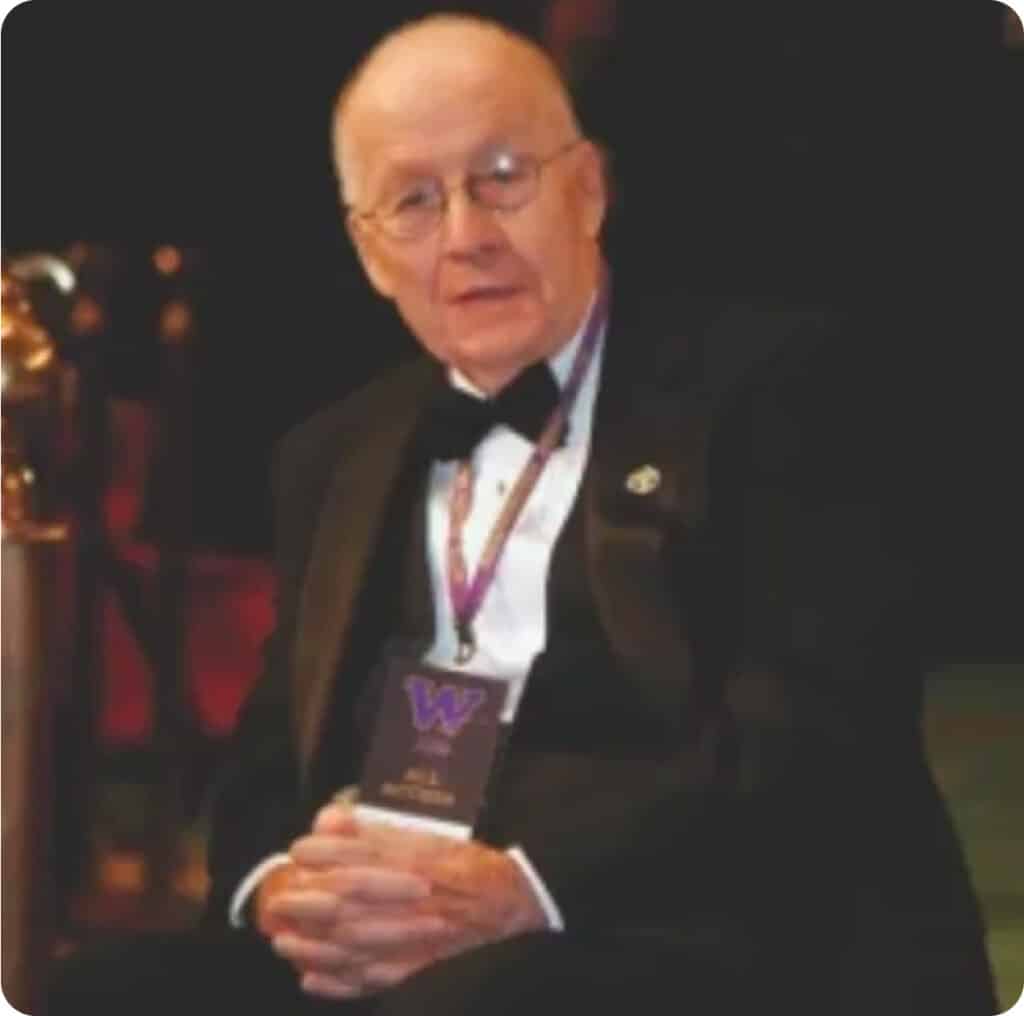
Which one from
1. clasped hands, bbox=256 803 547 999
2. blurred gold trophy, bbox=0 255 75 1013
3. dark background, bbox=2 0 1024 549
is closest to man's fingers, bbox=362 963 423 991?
clasped hands, bbox=256 803 547 999

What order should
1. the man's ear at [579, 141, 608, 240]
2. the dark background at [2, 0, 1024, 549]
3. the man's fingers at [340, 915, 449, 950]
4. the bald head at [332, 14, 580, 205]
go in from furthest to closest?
the dark background at [2, 0, 1024, 549], the man's ear at [579, 141, 608, 240], the bald head at [332, 14, 580, 205], the man's fingers at [340, 915, 449, 950]

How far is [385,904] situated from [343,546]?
37cm

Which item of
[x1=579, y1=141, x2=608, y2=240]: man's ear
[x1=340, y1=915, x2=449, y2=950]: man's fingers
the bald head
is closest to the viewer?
[x1=340, y1=915, x2=449, y2=950]: man's fingers

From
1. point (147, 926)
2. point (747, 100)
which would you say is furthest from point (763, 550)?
point (147, 926)

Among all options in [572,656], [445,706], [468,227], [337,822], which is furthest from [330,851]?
[468,227]

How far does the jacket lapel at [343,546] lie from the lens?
220cm

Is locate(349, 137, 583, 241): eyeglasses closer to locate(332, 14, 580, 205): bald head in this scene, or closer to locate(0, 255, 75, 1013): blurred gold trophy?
locate(332, 14, 580, 205): bald head

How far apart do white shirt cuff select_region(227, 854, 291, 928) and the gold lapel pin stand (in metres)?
0.45

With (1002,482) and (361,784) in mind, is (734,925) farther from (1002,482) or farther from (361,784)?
(1002,482)

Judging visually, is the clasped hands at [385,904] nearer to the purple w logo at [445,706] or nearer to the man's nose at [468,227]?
the purple w logo at [445,706]

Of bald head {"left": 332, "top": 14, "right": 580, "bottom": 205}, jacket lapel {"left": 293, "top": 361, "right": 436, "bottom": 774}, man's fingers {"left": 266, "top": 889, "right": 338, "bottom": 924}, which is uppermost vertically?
bald head {"left": 332, "top": 14, "right": 580, "bottom": 205}

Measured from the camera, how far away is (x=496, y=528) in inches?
85.4

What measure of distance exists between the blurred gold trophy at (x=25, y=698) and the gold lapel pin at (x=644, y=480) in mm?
568

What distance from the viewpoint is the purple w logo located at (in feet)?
6.81
